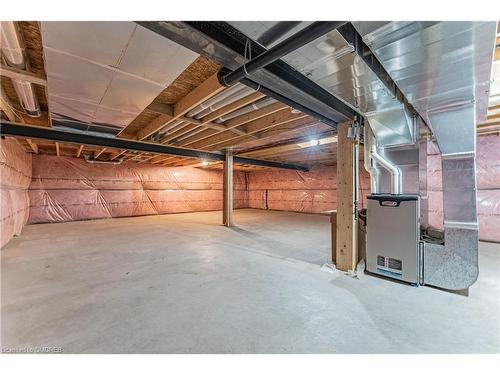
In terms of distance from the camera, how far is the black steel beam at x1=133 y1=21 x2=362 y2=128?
3.92ft

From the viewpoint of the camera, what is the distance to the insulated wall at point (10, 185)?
11.3 ft

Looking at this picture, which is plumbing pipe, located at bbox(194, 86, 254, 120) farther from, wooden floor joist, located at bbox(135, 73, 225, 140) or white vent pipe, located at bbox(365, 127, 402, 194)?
white vent pipe, located at bbox(365, 127, 402, 194)

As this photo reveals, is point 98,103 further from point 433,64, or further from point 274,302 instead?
point 433,64

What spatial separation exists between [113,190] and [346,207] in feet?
25.0

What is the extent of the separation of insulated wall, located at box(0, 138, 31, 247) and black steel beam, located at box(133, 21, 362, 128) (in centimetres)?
412

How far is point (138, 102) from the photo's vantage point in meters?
2.26

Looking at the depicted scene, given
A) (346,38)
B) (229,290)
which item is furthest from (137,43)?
(229,290)

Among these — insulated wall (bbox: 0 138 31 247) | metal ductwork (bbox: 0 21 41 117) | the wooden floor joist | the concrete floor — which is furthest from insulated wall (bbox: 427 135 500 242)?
insulated wall (bbox: 0 138 31 247)

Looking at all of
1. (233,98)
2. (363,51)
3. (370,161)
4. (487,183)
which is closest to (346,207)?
(370,161)

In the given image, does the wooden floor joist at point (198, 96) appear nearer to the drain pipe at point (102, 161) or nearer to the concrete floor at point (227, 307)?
the concrete floor at point (227, 307)

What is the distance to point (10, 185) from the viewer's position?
12.7 ft

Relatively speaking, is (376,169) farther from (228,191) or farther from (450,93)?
(228,191)

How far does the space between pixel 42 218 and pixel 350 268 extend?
7.98 m

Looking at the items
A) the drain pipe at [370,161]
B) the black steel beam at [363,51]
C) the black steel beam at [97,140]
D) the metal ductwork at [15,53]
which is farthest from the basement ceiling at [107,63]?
the drain pipe at [370,161]
